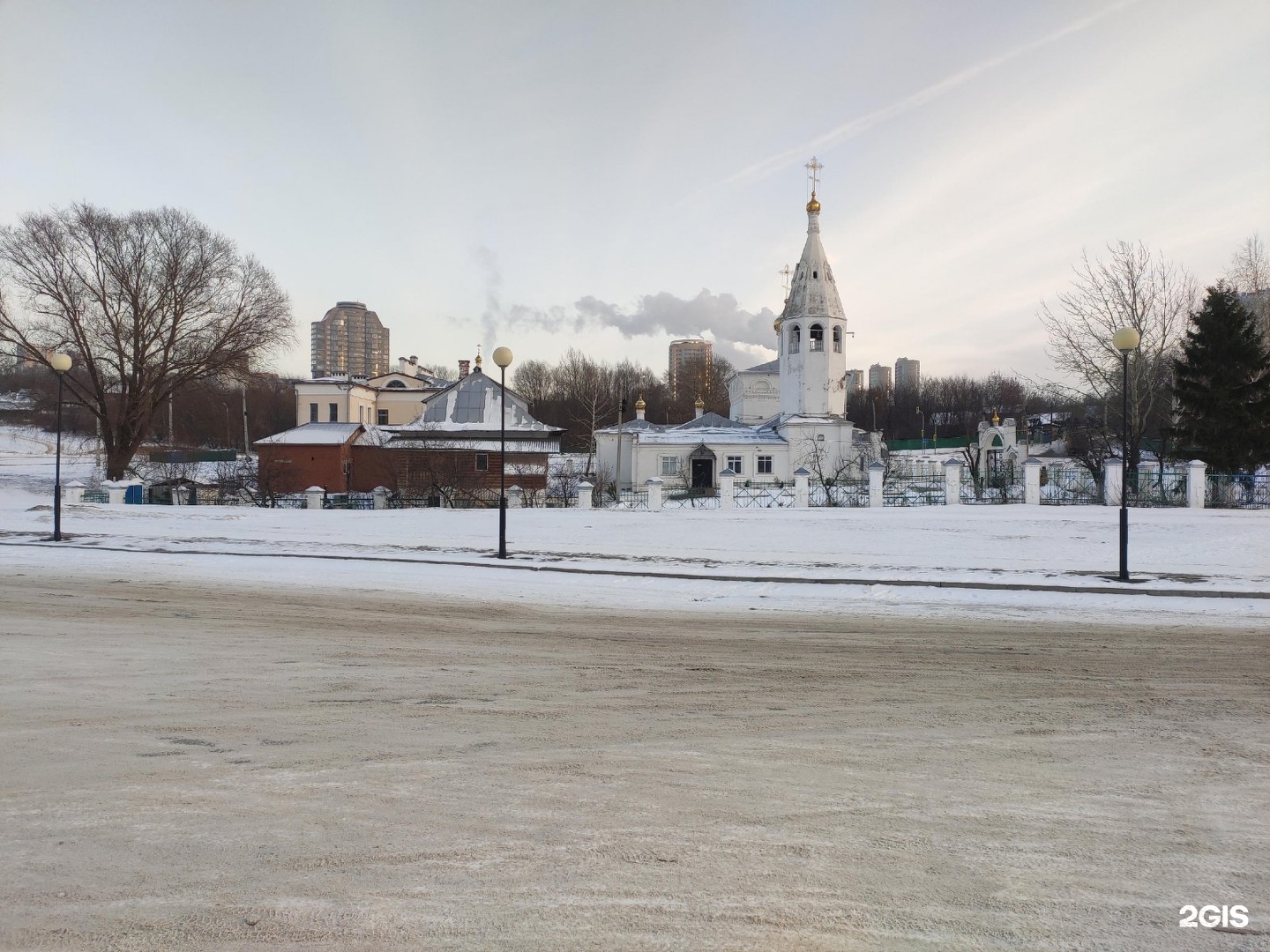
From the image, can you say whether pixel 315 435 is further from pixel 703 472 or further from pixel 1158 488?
pixel 1158 488

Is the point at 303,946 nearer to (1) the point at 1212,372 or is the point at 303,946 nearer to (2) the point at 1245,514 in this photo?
(2) the point at 1245,514

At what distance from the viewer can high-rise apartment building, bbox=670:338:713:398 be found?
9819 cm

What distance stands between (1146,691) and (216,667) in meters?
8.34

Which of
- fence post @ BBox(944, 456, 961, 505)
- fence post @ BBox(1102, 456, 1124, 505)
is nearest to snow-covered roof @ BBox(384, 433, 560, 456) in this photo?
fence post @ BBox(944, 456, 961, 505)

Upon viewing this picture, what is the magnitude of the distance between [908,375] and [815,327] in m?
115

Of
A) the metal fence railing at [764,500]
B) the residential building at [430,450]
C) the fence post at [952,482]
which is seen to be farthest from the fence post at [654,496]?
the fence post at [952,482]

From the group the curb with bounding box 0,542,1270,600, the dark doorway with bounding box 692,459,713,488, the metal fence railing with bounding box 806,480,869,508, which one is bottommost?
the curb with bounding box 0,542,1270,600

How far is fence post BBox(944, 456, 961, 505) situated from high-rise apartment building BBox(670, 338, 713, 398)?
68.1 m

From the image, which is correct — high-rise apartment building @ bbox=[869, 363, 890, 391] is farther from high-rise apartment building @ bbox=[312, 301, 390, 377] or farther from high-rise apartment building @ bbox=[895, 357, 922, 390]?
high-rise apartment building @ bbox=[312, 301, 390, 377]

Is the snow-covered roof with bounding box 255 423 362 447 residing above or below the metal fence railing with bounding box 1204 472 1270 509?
above

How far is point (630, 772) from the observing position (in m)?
4.55

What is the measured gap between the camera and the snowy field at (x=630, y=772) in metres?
3.09

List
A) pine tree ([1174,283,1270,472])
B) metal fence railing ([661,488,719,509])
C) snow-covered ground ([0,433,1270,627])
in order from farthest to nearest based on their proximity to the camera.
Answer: metal fence railing ([661,488,719,509])
pine tree ([1174,283,1270,472])
snow-covered ground ([0,433,1270,627])

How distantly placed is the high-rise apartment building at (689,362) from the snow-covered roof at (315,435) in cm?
5772
